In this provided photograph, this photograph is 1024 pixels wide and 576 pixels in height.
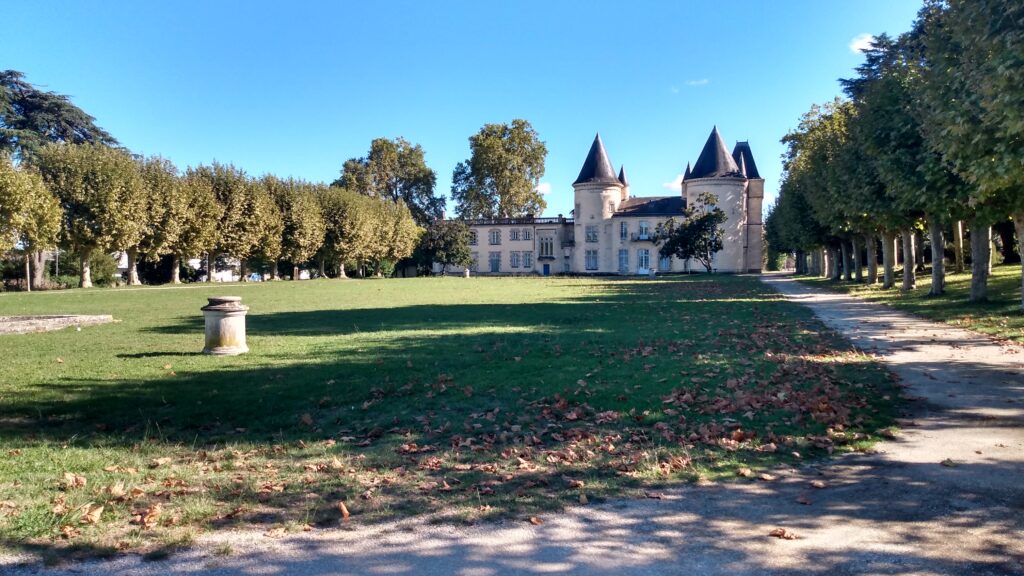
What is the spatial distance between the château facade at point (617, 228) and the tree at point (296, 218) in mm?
30191

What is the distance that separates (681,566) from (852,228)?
1218 inches

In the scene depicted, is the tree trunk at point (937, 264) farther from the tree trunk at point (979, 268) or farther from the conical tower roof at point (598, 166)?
the conical tower roof at point (598, 166)

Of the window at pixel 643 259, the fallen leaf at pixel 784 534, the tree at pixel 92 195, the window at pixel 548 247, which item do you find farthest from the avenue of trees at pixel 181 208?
the fallen leaf at pixel 784 534

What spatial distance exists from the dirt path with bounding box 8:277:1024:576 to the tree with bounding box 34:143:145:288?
147 ft

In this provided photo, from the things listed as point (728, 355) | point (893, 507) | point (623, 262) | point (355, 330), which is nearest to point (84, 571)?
point (893, 507)

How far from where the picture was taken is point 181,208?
46.9 metres

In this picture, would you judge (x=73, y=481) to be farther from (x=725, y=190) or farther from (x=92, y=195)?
(x=725, y=190)

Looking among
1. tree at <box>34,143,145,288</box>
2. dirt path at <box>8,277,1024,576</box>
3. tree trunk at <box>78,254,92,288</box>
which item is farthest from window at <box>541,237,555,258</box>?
dirt path at <box>8,277,1024,576</box>

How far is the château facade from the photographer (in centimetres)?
7769

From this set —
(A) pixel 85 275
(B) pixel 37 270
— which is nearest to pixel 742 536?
(A) pixel 85 275

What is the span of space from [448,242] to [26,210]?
164ft

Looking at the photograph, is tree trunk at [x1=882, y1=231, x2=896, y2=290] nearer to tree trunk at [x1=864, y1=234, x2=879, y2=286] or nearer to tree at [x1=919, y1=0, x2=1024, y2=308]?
tree trunk at [x1=864, y1=234, x2=879, y2=286]

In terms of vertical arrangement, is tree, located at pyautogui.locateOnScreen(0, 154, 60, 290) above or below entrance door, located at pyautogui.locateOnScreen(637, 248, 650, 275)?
above

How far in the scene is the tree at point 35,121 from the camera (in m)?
42.8
